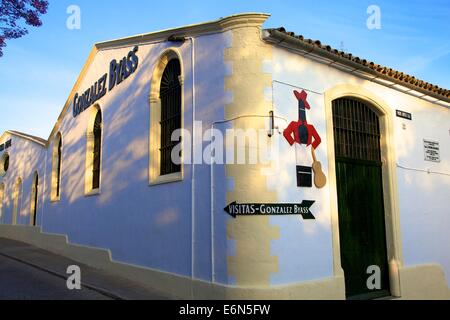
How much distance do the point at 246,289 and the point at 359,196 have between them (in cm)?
330

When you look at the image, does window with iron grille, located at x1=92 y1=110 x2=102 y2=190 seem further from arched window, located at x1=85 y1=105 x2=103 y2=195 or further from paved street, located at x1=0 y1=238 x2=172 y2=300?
paved street, located at x1=0 y1=238 x2=172 y2=300

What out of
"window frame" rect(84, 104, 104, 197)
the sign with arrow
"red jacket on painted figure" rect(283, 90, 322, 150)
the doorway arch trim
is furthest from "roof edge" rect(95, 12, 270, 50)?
"window frame" rect(84, 104, 104, 197)

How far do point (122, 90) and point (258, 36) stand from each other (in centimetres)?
445

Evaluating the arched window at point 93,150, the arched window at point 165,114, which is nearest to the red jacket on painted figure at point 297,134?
the arched window at point 165,114

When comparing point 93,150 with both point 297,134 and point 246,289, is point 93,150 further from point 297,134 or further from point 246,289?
point 246,289

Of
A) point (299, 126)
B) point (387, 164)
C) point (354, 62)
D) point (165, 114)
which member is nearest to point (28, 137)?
point (165, 114)

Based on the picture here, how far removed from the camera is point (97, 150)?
11289 millimetres

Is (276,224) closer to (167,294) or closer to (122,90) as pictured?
(167,294)

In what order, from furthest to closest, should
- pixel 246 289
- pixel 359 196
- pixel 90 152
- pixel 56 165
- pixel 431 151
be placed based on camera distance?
1. pixel 56 165
2. pixel 90 152
3. pixel 431 151
4. pixel 359 196
5. pixel 246 289

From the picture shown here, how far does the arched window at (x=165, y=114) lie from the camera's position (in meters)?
7.60

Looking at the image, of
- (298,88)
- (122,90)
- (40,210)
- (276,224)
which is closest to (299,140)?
(298,88)

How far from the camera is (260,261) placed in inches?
234

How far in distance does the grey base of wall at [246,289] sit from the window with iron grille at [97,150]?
6.18ft

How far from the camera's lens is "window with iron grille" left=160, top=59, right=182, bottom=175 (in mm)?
7699
